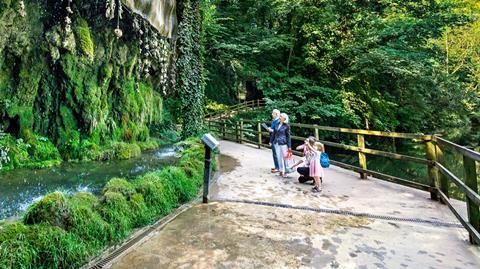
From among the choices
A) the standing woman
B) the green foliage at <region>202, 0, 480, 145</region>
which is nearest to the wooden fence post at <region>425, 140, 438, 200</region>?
the standing woman

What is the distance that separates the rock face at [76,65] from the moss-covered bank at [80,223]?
5938 millimetres

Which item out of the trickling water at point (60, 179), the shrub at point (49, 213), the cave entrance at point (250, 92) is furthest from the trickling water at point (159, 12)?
the cave entrance at point (250, 92)

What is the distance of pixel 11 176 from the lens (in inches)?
377

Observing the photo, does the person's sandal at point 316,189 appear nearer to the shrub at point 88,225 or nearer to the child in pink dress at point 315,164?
the child in pink dress at point 315,164

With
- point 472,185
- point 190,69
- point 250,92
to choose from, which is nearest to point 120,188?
point 472,185

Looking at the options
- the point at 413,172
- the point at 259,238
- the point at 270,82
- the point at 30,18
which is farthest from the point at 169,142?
the point at 259,238

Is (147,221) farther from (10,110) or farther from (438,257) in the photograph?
(10,110)

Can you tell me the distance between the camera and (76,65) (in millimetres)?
12414

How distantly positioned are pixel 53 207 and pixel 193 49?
421 inches

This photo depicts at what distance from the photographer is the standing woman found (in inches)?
304

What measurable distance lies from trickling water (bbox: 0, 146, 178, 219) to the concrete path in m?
3.66

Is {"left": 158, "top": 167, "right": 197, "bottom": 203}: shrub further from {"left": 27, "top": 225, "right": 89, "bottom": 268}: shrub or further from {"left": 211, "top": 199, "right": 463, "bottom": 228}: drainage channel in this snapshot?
{"left": 27, "top": 225, "right": 89, "bottom": 268}: shrub

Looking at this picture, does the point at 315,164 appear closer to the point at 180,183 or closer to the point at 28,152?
the point at 180,183

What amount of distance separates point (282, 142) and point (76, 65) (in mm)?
8781
